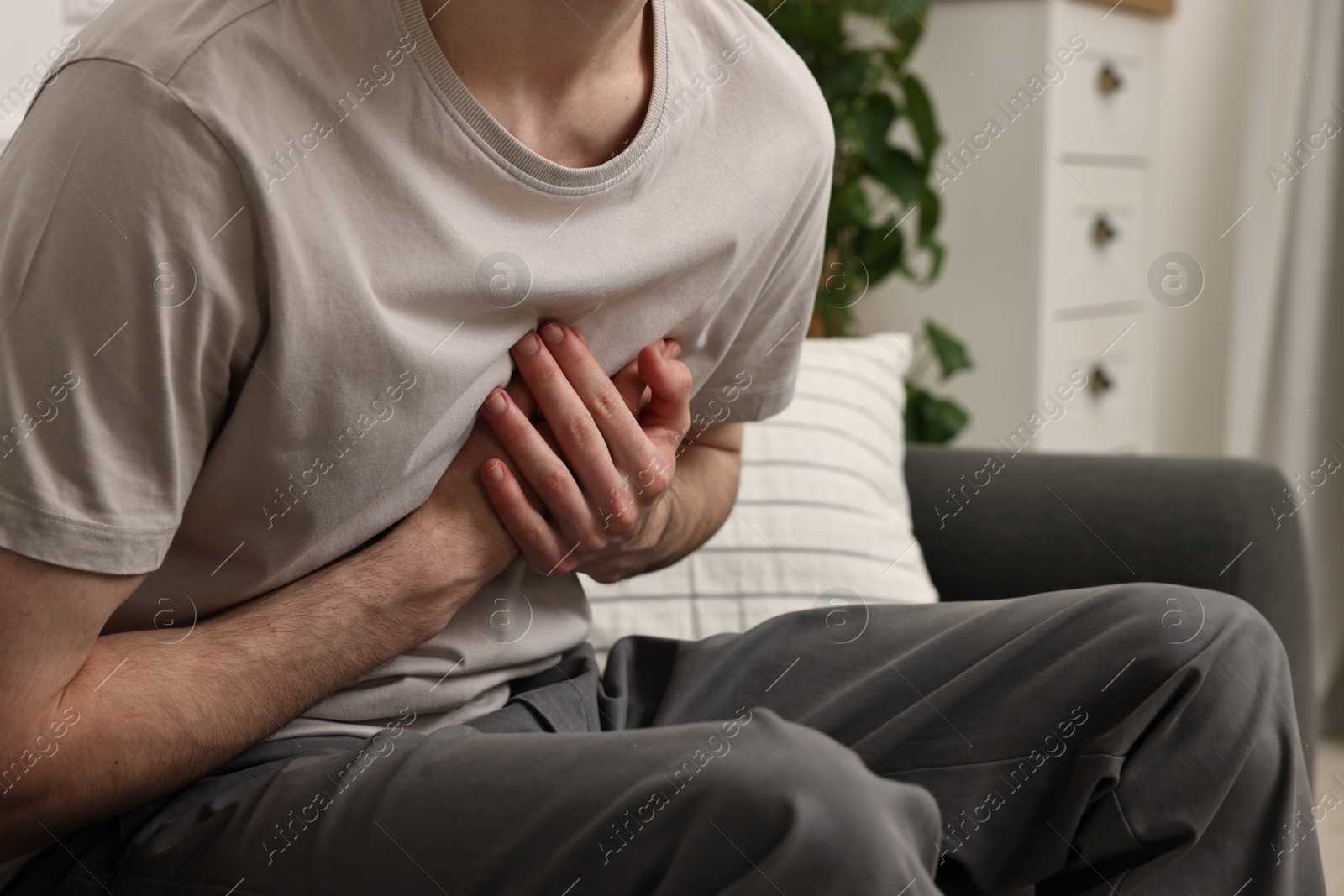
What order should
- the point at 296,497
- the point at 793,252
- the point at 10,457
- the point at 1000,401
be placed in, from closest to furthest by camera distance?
the point at 10,457
the point at 296,497
the point at 793,252
the point at 1000,401

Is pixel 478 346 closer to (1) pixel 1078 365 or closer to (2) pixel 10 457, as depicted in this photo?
(2) pixel 10 457

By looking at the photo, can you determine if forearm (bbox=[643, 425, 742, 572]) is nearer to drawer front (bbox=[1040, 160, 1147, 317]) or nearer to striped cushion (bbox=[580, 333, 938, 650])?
striped cushion (bbox=[580, 333, 938, 650])

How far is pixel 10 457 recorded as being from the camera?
548 mm

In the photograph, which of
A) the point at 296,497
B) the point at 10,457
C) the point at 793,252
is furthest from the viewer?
the point at 793,252

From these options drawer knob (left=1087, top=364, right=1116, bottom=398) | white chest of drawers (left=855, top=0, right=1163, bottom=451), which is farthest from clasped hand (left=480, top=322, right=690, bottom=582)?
drawer knob (left=1087, top=364, right=1116, bottom=398)

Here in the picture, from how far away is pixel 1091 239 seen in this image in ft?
6.82

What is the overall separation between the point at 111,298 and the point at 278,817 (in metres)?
0.25

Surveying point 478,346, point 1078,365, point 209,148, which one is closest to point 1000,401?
point 1078,365

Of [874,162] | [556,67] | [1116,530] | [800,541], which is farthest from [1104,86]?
[556,67]

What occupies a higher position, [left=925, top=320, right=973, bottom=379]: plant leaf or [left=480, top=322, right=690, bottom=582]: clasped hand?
[left=480, top=322, right=690, bottom=582]: clasped hand

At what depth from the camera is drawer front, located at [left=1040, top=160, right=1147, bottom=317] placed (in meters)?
1.97

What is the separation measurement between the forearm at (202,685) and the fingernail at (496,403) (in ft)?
0.30

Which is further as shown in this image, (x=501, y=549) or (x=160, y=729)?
(x=501, y=549)

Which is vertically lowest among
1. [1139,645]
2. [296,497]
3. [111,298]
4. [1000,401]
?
[1000,401]
